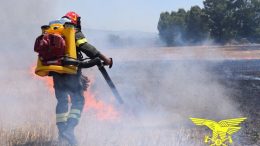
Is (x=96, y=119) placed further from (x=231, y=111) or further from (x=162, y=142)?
(x=231, y=111)

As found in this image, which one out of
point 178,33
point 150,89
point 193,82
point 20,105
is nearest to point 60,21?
point 20,105

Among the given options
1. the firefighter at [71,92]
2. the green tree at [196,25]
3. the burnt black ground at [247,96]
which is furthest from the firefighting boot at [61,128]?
the green tree at [196,25]

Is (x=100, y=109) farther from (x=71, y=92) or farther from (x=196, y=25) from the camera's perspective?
(x=196, y=25)

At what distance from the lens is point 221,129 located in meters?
6.11

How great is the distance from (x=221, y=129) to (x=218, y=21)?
4079 centimetres

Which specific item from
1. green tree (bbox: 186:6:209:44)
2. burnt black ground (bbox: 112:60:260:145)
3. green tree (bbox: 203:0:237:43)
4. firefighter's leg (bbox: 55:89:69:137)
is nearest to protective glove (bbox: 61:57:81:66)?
firefighter's leg (bbox: 55:89:69:137)

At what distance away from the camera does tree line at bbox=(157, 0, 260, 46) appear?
41.7 metres

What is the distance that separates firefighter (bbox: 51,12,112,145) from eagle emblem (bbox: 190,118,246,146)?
1821 mm

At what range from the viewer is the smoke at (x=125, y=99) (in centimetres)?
574

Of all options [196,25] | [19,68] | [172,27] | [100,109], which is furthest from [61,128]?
[196,25]

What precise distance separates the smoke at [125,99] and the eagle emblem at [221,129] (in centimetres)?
22

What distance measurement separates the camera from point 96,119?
21.2 feet

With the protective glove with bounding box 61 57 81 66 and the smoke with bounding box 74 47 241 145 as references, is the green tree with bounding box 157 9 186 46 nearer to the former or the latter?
the smoke with bounding box 74 47 241 145

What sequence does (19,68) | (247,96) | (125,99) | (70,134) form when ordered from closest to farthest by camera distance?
(70,134) → (125,99) → (247,96) → (19,68)
